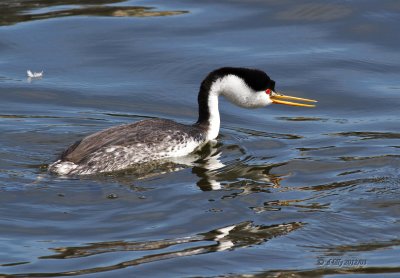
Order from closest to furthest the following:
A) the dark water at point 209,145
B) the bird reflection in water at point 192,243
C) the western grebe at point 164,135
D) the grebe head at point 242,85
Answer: the bird reflection in water at point 192,243
the dark water at point 209,145
the western grebe at point 164,135
the grebe head at point 242,85

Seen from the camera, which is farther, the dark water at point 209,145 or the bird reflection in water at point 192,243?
the dark water at point 209,145

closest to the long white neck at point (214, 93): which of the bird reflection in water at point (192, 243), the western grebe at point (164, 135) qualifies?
the western grebe at point (164, 135)

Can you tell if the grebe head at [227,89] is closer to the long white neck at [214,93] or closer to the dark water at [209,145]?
the long white neck at [214,93]

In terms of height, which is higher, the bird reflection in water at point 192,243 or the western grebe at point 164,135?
the western grebe at point 164,135

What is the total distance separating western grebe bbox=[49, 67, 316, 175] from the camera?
977cm


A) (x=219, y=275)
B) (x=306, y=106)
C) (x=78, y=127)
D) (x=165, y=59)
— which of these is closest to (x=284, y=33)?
(x=165, y=59)

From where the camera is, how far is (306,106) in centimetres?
1161

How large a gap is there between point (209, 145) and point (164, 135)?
717 mm

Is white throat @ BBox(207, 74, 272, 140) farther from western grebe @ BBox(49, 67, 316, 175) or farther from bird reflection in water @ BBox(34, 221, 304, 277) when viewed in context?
bird reflection in water @ BBox(34, 221, 304, 277)

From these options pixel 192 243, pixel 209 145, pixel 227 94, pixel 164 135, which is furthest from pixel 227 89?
pixel 192 243

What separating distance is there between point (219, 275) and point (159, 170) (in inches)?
103

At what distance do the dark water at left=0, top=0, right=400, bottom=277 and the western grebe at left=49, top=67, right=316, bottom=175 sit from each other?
0.72 feet

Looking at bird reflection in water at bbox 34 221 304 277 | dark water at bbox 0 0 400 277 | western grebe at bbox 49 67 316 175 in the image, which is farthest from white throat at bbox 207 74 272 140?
bird reflection in water at bbox 34 221 304 277

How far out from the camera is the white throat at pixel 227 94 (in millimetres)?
10875
